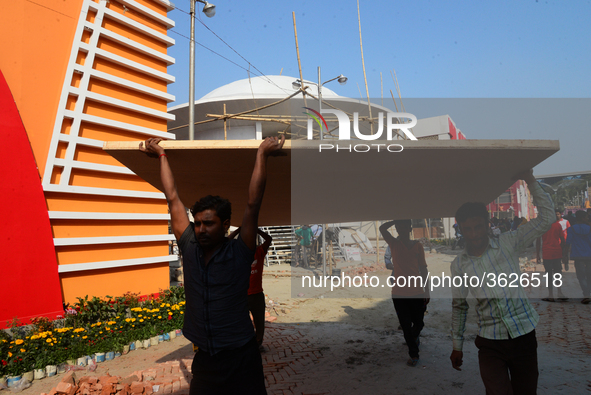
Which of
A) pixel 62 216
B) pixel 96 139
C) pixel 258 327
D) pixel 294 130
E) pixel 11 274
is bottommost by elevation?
pixel 258 327

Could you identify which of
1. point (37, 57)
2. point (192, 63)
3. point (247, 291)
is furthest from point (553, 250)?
point (37, 57)

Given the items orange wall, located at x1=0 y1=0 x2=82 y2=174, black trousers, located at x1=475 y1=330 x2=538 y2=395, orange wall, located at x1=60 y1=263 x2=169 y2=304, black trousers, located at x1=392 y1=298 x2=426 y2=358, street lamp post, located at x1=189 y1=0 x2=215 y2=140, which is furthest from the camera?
street lamp post, located at x1=189 y1=0 x2=215 y2=140

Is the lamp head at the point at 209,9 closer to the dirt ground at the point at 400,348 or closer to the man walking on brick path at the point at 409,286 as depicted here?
the man walking on brick path at the point at 409,286

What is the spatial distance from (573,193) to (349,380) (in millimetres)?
22758

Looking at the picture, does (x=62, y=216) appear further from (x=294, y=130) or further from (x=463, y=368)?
(x=294, y=130)

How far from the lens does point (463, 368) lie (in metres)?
4.70

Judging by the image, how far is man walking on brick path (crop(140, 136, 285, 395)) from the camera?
2.24 m

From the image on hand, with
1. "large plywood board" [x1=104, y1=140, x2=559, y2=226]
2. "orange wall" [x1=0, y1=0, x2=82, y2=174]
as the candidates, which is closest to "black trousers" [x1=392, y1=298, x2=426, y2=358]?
"large plywood board" [x1=104, y1=140, x2=559, y2=226]

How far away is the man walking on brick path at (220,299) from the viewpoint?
224 cm

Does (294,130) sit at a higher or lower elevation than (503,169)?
higher

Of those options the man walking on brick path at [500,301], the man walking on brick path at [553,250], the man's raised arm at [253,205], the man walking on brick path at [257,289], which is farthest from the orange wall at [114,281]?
the man walking on brick path at [553,250]

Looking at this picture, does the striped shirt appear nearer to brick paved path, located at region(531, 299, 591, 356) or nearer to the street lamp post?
brick paved path, located at region(531, 299, 591, 356)

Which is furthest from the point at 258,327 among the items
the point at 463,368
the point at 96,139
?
the point at 96,139

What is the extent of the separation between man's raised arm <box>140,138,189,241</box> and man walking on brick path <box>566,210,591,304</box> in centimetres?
869
